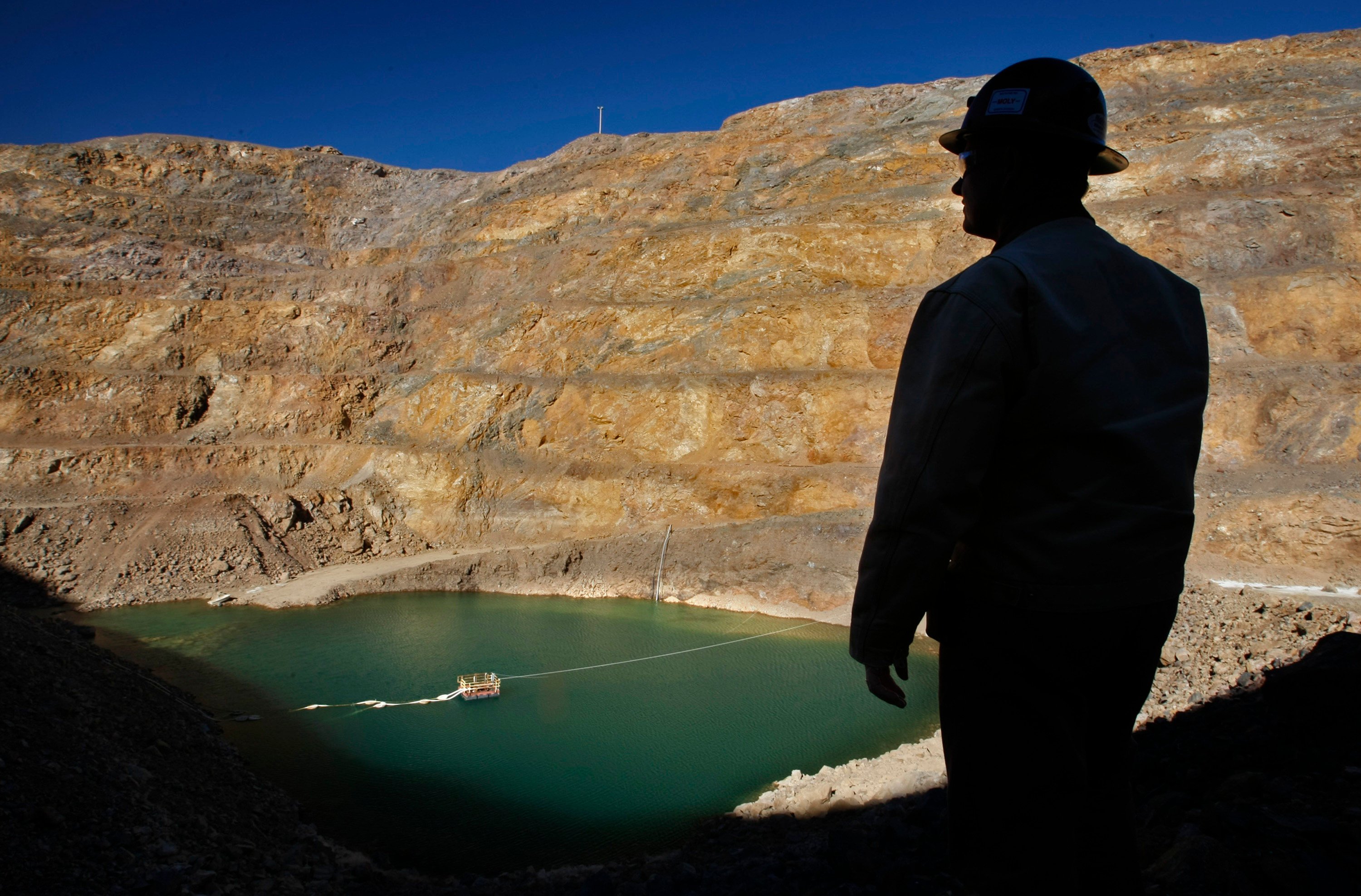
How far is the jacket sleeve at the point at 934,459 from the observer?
1.22 m

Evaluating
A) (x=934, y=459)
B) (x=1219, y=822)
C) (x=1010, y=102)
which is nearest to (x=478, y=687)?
(x=1219, y=822)

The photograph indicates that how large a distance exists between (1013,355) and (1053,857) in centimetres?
86

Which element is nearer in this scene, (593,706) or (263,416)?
(593,706)

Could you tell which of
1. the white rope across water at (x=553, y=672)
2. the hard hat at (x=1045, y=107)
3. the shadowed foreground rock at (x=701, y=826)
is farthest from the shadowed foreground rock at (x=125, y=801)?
the hard hat at (x=1045, y=107)

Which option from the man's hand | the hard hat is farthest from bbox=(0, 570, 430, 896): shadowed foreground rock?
the hard hat

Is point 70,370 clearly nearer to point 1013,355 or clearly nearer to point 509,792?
point 509,792

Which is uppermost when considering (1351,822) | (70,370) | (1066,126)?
(70,370)

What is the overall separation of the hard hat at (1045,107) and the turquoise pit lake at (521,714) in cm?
673

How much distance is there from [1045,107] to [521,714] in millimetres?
9898

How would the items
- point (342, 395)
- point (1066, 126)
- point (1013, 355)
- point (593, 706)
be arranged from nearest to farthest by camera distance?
1. point (1013, 355)
2. point (1066, 126)
3. point (593, 706)
4. point (342, 395)

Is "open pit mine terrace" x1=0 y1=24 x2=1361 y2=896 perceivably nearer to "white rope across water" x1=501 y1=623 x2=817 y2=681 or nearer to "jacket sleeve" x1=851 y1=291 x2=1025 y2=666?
"white rope across water" x1=501 y1=623 x2=817 y2=681

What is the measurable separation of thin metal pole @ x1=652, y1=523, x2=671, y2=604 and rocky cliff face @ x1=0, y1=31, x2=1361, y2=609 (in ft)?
0.72

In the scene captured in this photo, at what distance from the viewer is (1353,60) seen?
17.7 metres

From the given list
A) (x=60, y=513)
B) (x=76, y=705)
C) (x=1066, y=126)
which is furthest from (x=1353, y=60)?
(x=60, y=513)
